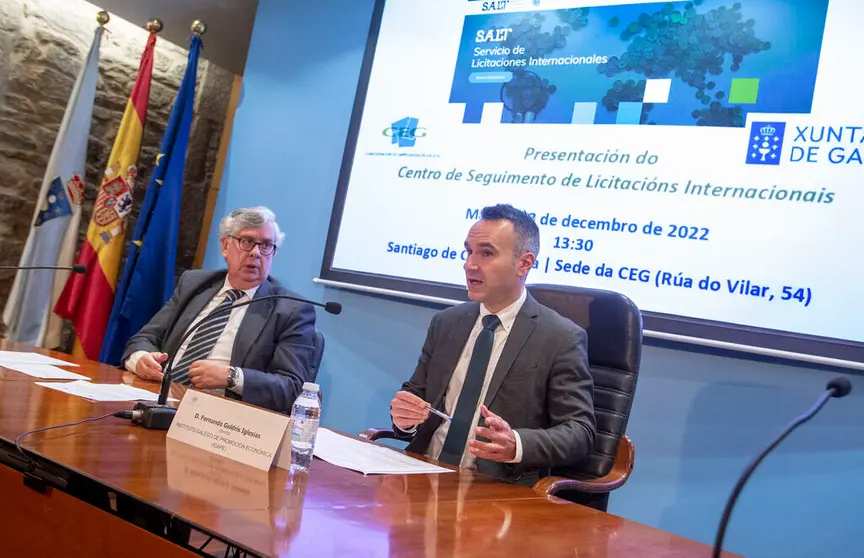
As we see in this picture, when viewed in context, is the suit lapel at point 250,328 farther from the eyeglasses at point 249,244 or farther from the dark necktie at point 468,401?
the dark necktie at point 468,401

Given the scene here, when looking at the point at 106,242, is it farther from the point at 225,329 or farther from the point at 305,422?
the point at 305,422

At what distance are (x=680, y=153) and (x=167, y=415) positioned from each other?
6.50ft

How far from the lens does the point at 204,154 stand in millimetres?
4953

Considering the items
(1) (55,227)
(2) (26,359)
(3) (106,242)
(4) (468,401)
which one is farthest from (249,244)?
(1) (55,227)

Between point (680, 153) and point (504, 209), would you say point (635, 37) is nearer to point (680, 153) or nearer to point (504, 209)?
point (680, 153)

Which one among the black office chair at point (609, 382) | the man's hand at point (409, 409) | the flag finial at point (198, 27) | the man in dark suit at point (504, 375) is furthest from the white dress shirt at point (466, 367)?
the flag finial at point (198, 27)

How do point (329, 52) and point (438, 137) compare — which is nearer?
point (438, 137)

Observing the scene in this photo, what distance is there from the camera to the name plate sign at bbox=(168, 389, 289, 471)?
53.2 inches

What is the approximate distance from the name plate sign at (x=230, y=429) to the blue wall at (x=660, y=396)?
167 centimetres

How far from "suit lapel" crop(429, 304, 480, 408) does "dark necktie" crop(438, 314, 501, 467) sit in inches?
3.3

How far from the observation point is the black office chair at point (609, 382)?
2031mm

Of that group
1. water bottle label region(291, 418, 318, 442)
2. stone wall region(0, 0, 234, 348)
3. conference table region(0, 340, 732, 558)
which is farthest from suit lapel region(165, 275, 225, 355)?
stone wall region(0, 0, 234, 348)

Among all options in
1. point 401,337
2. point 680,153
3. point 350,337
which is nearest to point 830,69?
point 680,153

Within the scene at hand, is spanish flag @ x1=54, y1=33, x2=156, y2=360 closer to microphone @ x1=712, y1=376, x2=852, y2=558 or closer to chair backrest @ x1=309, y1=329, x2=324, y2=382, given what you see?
chair backrest @ x1=309, y1=329, x2=324, y2=382
